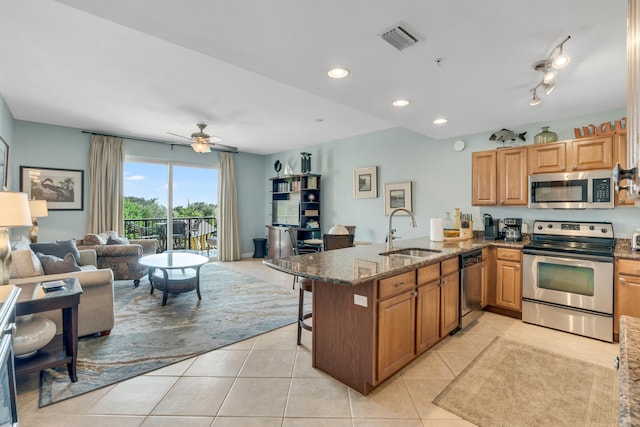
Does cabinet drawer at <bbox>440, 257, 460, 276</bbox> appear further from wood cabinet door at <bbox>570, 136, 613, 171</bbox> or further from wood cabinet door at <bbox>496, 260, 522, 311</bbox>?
wood cabinet door at <bbox>570, 136, 613, 171</bbox>

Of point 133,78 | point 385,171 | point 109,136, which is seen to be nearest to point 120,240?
point 109,136

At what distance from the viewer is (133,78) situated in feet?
10.3

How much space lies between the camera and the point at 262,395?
2.02 m

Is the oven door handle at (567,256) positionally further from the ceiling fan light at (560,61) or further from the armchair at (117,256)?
the armchair at (117,256)

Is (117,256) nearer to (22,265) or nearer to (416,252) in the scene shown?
(22,265)

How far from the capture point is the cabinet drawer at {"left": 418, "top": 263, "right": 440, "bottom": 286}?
7.70 feet

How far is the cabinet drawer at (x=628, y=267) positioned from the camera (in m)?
2.64

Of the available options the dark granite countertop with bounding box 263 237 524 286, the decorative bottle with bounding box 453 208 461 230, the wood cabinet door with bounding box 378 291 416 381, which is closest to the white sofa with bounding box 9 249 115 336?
the dark granite countertop with bounding box 263 237 524 286

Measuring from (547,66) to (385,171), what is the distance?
10.0 ft

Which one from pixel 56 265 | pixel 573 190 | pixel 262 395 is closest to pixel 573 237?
pixel 573 190

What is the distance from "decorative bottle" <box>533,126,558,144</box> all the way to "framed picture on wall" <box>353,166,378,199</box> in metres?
2.43

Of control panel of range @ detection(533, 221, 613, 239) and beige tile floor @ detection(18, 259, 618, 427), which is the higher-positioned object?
control panel of range @ detection(533, 221, 613, 239)

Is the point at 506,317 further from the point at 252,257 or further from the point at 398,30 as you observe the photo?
the point at 252,257

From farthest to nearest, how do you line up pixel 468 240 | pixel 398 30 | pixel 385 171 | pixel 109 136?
pixel 109 136 → pixel 385 171 → pixel 468 240 → pixel 398 30
